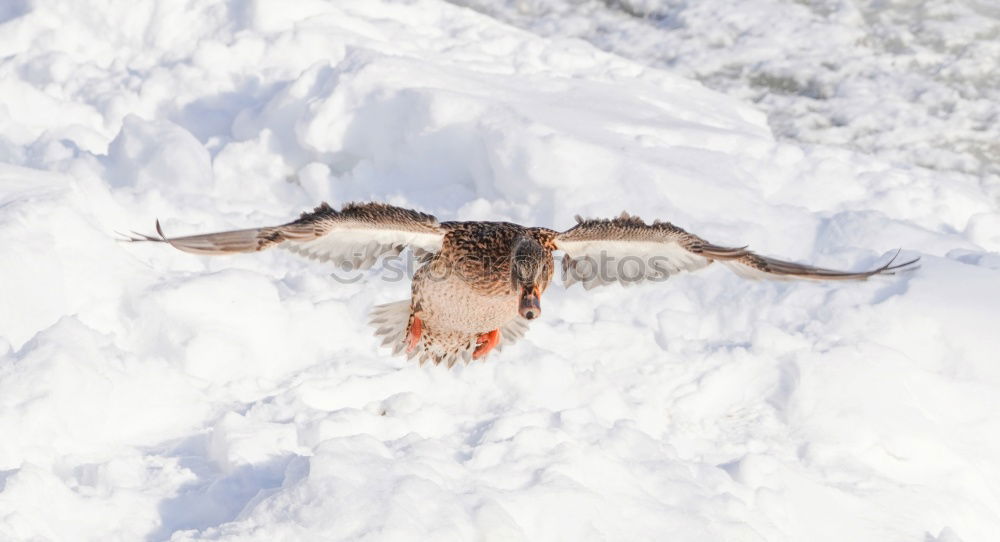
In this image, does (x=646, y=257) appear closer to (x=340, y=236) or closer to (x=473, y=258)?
(x=473, y=258)

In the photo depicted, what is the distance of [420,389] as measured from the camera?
154 inches

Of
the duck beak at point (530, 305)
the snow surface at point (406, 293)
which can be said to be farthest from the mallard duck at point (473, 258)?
the snow surface at point (406, 293)

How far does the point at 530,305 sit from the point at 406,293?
1.41 metres

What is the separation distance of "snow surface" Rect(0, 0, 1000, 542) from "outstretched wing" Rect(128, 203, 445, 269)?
1.56 feet

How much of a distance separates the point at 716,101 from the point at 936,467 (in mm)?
3679

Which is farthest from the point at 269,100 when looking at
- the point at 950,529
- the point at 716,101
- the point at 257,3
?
the point at 950,529

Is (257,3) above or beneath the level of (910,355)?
above

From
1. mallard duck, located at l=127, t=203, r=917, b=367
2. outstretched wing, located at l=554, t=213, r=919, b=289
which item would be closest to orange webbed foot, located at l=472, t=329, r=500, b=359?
mallard duck, located at l=127, t=203, r=917, b=367

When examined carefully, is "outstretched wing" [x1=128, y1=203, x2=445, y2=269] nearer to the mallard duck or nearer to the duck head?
the mallard duck

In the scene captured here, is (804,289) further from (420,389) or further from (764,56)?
(764,56)

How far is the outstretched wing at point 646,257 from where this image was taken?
3395 millimetres

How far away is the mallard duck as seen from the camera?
11.1 feet

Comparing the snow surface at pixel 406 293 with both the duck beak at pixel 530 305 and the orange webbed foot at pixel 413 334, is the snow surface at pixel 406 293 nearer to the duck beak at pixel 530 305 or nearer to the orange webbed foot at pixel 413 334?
the orange webbed foot at pixel 413 334

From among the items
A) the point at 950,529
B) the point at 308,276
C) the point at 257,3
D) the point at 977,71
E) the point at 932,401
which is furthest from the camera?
the point at 977,71
